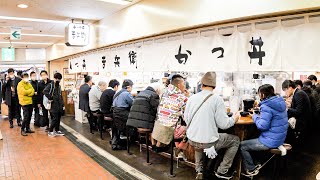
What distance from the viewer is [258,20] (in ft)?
15.6

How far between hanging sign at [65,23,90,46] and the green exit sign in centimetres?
1152

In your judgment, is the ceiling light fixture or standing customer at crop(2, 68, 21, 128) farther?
standing customer at crop(2, 68, 21, 128)

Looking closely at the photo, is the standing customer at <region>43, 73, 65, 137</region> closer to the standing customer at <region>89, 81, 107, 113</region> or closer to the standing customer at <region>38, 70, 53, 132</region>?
the standing customer at <region>38, 70, 53, 132</region>

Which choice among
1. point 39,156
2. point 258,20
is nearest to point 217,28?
point 258,20

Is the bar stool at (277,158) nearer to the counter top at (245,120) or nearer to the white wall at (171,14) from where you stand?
the counter top at (245,120)

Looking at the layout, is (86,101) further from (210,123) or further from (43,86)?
(210,123)

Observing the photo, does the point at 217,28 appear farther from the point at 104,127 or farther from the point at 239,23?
the point at 104,127

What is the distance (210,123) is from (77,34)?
22.8 ft

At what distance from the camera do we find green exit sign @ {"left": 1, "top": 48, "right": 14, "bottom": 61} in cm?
1756

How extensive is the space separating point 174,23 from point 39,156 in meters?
4.94

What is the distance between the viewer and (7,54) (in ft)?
58.0

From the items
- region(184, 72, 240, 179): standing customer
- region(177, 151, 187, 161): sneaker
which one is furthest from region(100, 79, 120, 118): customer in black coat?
region(184, 72, 240, 179): standing customer

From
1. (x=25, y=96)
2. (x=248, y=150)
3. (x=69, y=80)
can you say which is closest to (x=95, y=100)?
(x=25, y=96)

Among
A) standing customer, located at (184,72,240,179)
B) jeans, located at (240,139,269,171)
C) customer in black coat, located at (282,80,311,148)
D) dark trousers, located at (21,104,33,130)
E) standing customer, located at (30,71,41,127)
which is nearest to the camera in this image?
standing customer, located at (184,72,240,179)
